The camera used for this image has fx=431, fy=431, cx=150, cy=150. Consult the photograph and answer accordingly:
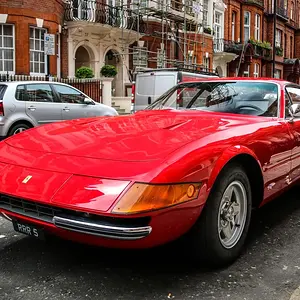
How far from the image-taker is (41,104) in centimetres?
1050

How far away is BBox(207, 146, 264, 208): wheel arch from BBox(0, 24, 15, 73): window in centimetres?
1491

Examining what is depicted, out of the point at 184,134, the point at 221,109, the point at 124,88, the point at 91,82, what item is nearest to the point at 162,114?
the point at 221,109

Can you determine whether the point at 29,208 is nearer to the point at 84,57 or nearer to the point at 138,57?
the point at 84,57

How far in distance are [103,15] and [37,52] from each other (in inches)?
178

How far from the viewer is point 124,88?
22.3m

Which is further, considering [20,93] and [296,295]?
[20,93]

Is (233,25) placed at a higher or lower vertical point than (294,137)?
higher

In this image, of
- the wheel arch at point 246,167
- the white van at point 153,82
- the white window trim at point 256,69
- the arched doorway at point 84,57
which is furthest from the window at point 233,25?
the wheel arch at point 246,167

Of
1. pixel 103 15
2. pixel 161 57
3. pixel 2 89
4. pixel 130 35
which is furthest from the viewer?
pixel 161 57

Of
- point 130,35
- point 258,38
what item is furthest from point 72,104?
point 258,38

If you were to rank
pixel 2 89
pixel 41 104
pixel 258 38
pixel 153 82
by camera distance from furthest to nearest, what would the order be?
1. pixel 258 38
2. pixel 153 82
3. pixel 41 104
4. pixel 2 89

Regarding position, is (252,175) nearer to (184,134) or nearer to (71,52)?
(184,134)

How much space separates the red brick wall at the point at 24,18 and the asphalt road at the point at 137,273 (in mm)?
14030

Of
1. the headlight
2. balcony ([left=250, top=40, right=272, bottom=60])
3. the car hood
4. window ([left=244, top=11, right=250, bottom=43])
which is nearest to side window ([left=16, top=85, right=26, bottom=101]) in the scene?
the car hood
